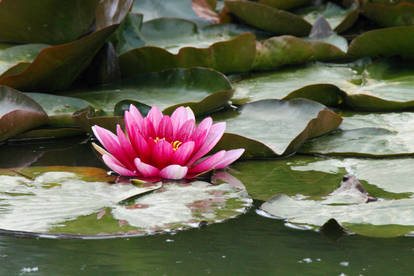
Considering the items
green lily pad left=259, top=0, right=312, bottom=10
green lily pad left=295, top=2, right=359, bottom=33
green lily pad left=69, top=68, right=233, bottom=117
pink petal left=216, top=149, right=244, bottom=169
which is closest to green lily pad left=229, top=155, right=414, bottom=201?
pink petal left=216, top=149, right=244, bottom=169

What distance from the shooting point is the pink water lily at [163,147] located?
1.58m

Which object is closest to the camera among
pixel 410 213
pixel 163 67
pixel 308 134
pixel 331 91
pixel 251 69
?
pixel 410 213

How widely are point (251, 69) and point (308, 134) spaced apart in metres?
0.77

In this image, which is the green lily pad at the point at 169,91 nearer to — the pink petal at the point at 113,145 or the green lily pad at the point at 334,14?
the pink petal at the point at 113,145

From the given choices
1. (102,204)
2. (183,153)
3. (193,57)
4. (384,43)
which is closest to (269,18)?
(384,43)

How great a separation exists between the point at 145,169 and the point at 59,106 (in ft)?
1.83

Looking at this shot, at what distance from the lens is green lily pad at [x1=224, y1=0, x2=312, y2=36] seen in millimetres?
2822

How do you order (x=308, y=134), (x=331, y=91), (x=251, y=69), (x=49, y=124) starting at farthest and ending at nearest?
(x=251, y=69) < (x=331, y=91) < (x=49, y=124) < (x=308, y=134)

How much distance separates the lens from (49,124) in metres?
1.97

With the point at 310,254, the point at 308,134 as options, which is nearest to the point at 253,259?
the point at 310,254

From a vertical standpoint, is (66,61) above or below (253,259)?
above

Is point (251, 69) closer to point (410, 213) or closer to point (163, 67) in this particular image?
point (163, 67)

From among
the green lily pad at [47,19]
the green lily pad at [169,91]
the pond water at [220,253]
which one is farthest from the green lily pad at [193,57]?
the pond water at [220,253]

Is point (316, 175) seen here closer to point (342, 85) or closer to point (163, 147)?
point (163, 147)
